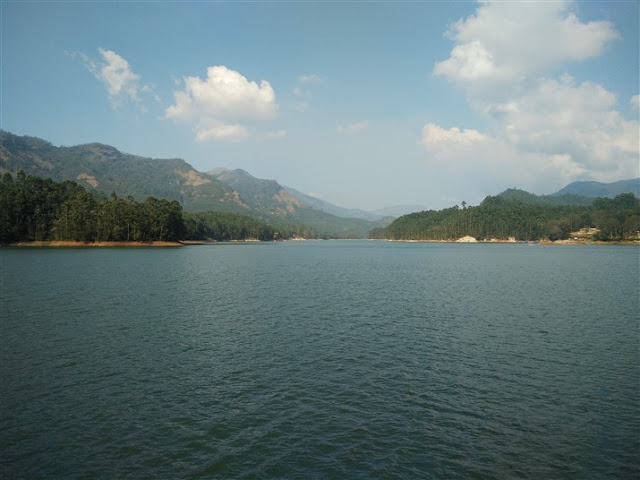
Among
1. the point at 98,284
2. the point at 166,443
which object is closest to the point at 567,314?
the point at 166,443

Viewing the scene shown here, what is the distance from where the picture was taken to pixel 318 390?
824 inches

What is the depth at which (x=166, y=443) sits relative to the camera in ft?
51.8

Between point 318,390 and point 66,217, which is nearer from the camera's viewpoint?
point 318,390

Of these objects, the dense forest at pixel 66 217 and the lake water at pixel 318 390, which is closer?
the lake water at pixel 318 390

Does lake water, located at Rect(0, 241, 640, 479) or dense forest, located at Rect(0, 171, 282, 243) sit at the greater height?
dense forest, located at Rect(0, 171, 282, 243)

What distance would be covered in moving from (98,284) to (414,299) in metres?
47.1

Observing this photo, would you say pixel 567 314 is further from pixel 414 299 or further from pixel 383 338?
pixel 383 338

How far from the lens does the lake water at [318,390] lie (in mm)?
14656

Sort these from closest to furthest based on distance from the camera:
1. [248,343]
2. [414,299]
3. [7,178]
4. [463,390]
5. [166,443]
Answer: [166,443]
[463,390]
[248,343]
[414,299]
[7,178]

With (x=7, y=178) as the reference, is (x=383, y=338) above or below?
below

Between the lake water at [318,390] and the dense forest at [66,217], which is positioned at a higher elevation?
the dense forest at [66,217]

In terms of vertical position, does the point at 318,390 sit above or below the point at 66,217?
below

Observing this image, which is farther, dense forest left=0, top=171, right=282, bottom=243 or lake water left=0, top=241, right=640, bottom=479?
dense forest left=0, top=171, right=282, bottom=243

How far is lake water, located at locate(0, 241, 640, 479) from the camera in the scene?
14656 mm
